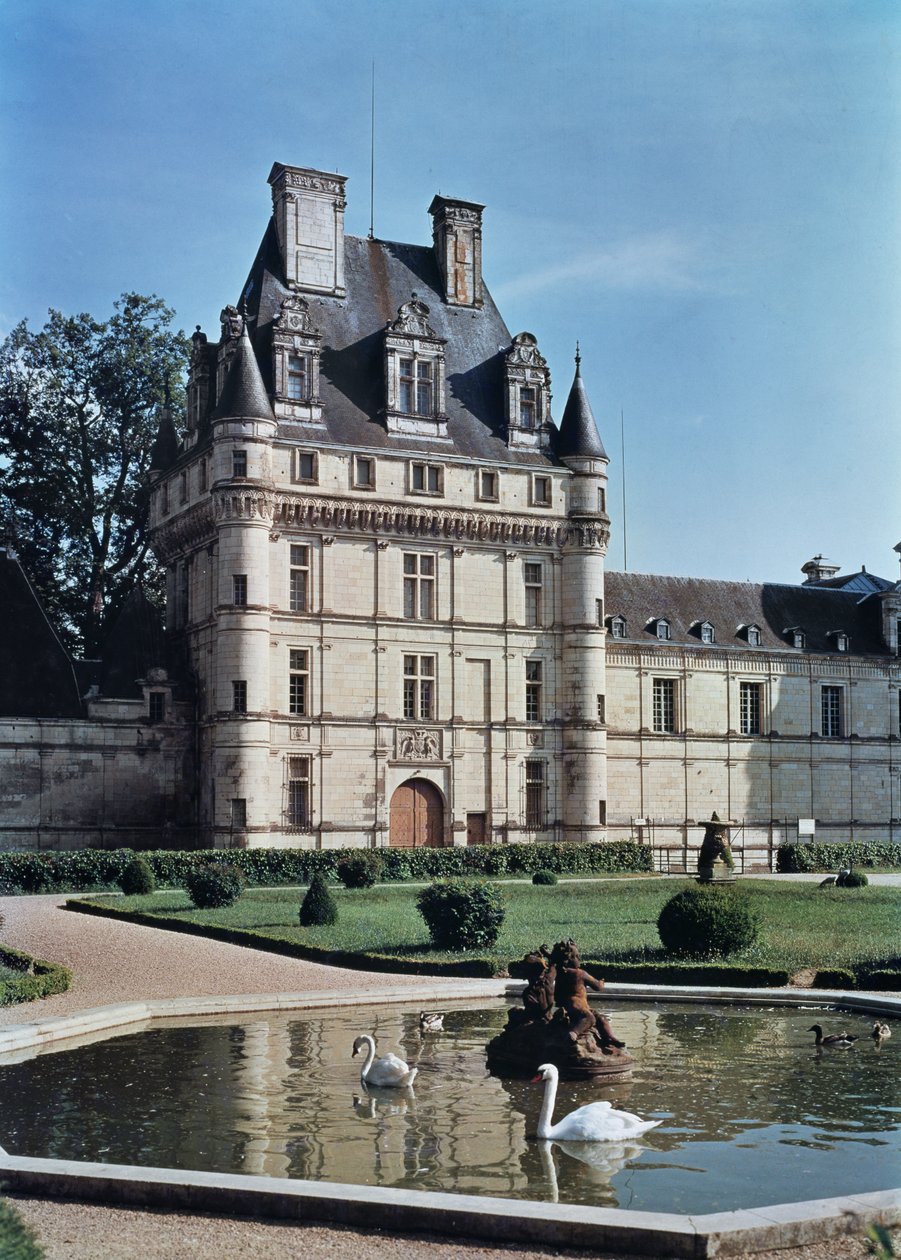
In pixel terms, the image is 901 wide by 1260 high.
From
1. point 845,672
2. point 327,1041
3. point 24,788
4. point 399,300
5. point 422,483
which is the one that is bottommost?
point 327,1041

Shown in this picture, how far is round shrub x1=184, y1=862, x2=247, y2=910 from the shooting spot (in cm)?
3200

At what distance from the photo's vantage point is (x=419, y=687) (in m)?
48.2

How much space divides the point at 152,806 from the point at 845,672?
28095 mm

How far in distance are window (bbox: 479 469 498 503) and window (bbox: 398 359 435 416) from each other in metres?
2.63

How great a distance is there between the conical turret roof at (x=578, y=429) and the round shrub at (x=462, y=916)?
28.5 metres

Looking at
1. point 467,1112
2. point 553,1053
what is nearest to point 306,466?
point 553,1053

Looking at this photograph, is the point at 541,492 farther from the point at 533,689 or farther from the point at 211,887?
the point at 211,887

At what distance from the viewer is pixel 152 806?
4588cm

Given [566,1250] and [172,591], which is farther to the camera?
[172,591]

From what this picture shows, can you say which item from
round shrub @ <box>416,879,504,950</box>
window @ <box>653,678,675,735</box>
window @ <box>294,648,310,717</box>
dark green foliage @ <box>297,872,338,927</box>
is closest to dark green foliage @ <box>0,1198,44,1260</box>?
round shrub @ <box>416,879,504,950</box>

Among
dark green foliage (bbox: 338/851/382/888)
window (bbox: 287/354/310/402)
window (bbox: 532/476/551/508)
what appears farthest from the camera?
window (bbox: 532/476/551/508)

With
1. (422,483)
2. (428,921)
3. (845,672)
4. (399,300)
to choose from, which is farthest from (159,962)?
(845,672)

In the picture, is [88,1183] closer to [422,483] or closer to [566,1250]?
[566,1250]

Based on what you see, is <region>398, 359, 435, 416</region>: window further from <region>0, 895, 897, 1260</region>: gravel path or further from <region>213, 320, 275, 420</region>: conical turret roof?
<region>0, 895, 897, 1260</region>: gravel path
